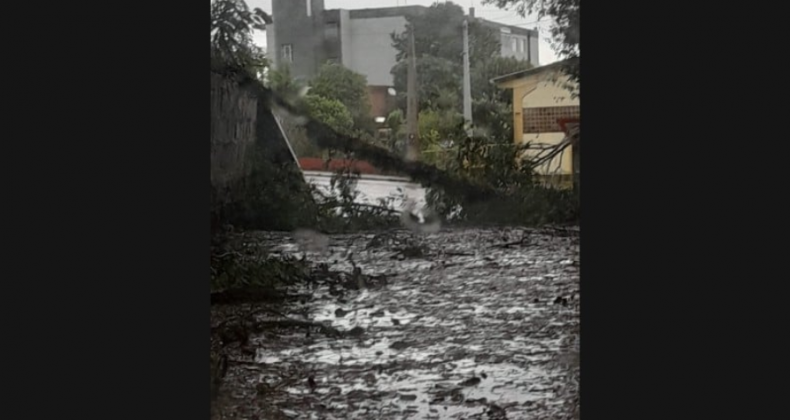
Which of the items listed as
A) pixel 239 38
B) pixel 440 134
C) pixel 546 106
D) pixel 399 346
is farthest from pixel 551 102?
pixel 239 38

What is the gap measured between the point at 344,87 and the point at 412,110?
276 mm

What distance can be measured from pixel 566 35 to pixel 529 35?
143 millimetres

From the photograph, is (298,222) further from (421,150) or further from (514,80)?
(514,80)

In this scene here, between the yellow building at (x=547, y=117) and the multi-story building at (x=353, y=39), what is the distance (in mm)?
130

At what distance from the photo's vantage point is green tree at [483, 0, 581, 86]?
412cm

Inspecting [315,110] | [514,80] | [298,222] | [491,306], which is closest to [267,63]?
[315,110]

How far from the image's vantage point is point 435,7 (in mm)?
4109

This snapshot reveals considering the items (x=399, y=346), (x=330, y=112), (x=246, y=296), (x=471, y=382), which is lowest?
(x=471, y=382)

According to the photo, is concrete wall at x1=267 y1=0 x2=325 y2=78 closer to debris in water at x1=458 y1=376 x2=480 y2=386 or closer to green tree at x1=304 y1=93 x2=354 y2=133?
green tree at x1=304 y1=93 x2=354 y2=133

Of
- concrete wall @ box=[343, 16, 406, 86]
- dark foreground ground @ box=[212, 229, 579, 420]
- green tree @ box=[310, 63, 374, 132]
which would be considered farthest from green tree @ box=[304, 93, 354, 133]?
dark foreground ground @ box=[212, 229, 579, 420]

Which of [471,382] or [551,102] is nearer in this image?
[471,382]

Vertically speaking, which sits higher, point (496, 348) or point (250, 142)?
point (250, 142)

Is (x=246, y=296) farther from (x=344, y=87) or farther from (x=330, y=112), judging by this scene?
(x=344, y=87)

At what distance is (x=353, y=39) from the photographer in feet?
13.5
